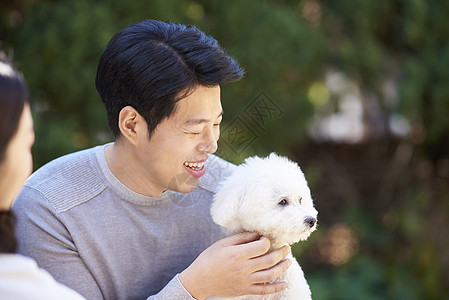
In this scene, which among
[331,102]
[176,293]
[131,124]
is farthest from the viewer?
[331,102]

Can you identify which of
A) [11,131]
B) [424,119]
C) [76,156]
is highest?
[11,131]

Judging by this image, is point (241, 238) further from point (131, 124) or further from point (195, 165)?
point (131, 124)

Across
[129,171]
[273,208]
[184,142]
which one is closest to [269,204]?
[273,208]

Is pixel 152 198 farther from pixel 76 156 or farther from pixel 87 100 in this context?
pixel 87 100

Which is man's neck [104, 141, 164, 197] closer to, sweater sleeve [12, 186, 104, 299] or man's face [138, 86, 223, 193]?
man's face [138, 86, 223, 193]

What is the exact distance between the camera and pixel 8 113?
3.37 feet

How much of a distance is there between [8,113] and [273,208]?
3.26 ft

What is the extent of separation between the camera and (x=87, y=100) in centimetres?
356

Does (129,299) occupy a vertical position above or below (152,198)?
below

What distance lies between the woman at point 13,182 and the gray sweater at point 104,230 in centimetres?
55

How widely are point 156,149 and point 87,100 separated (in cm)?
204

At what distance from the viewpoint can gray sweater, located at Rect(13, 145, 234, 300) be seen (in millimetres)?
1620

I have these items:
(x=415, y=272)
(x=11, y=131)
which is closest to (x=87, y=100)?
(x=11, y=131)

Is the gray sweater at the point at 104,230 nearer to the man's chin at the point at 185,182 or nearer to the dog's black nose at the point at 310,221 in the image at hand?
the man's chin at the point at 185,182
